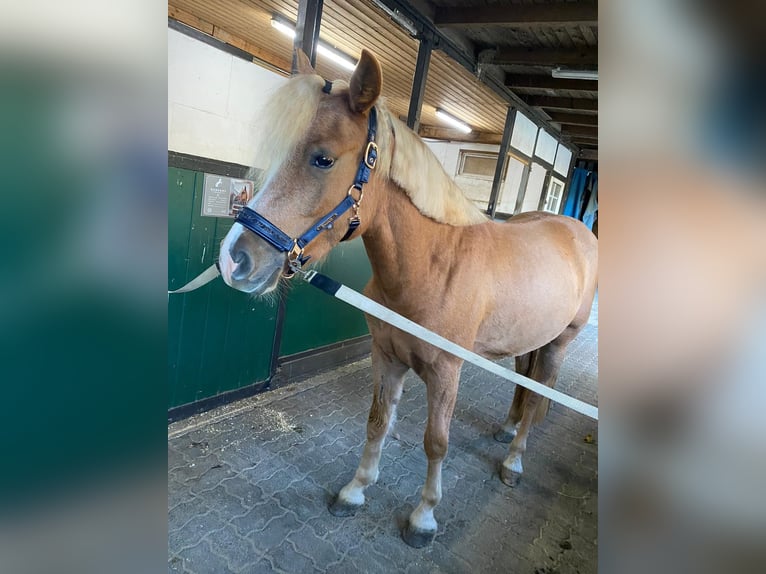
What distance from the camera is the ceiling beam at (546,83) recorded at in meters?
4.44

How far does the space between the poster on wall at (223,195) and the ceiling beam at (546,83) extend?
3.71 meters

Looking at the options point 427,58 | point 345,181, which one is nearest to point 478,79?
point 427,58

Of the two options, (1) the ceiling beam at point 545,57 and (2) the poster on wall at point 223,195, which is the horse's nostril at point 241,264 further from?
(1) the ceiling beam at point 545,57

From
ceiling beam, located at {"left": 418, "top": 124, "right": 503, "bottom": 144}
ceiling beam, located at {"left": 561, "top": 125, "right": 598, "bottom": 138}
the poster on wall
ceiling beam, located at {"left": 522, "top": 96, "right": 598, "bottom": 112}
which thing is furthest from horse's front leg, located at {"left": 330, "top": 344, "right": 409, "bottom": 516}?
ceiling beam, located at {"left": 561, "top": 125, "right": 598, "bottom": 138}

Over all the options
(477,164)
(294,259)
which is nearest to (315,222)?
(294,259)

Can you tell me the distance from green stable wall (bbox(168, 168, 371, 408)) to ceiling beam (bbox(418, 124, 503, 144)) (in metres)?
4.52

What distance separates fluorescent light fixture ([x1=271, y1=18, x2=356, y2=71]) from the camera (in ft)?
12.3

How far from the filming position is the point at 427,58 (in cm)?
331

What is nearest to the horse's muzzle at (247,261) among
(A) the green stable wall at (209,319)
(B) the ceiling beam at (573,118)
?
(A) the green stable wall at (209,319)

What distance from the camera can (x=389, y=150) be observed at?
4.49ft

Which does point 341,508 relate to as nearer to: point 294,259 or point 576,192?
point 294,259
